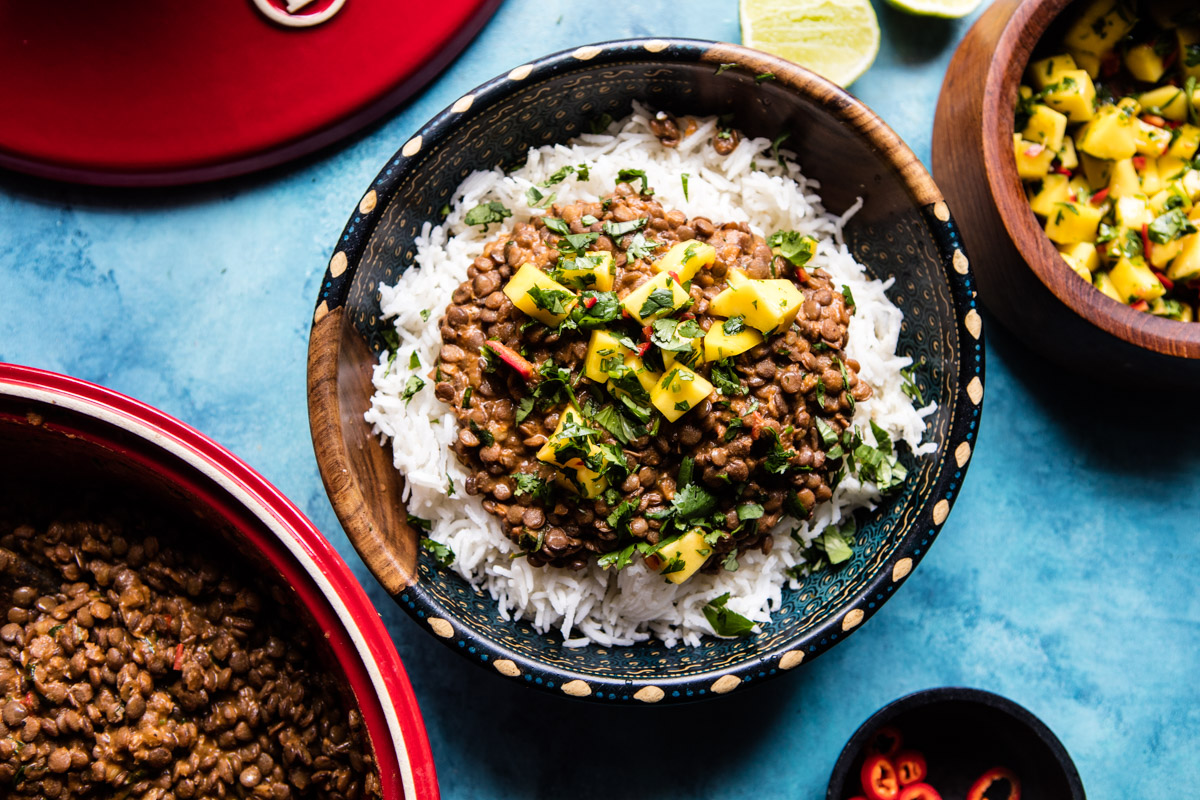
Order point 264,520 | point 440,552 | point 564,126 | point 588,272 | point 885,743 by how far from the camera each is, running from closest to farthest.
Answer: point 264,520
point 588,272
point 440,552
point 564,126
point 885,743

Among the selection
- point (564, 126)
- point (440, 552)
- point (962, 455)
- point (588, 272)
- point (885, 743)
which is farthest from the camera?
point (885, 743)

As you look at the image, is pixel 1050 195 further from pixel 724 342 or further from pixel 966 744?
pixel 966 744

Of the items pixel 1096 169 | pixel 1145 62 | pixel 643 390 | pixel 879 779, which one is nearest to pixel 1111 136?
pixel 1096 169

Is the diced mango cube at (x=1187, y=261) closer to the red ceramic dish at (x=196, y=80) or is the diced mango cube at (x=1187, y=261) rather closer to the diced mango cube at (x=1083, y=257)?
the diced mango cube at (x=1083, y=257)

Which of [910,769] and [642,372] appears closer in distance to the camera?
[642,372]

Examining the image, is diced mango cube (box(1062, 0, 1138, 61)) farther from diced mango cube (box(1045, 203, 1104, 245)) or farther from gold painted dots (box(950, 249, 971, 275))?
gold painted dots (box(950, 249, 971, 275))
